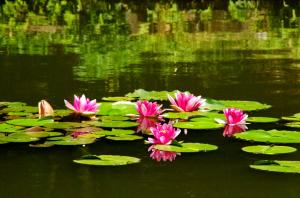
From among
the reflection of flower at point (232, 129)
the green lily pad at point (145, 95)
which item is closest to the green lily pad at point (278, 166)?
the reflection of flower at point (232, 129)

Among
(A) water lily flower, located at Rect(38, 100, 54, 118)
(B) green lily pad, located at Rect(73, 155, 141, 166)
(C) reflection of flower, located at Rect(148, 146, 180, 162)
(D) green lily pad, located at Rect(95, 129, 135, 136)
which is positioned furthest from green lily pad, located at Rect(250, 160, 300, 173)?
(A) water lily flower, located at Rect(38, 100, 54, 118)

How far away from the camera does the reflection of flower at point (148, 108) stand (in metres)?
3.10

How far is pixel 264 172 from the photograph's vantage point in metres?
2.28

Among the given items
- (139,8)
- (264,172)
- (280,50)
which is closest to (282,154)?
(264,172)

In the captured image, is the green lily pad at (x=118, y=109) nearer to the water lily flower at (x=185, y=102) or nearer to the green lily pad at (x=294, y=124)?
the water lily flower at (x=185, y=102)

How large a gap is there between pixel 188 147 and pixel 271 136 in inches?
14.0

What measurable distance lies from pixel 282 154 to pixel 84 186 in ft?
2.62

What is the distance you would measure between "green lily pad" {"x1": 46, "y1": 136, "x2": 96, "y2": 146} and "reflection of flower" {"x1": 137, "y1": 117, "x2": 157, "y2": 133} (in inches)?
11.2

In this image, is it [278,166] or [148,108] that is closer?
[278,166]

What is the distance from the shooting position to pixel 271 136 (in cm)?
270

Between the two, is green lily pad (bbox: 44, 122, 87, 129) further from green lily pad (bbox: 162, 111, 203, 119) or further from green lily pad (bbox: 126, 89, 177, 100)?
green lily pad (bbox: 126, 89, 177, 100)

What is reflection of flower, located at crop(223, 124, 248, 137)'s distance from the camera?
2878mm

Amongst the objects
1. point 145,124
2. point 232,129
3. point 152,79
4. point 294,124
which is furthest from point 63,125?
point 152,79

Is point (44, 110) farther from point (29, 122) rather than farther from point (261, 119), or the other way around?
point (261, 119)
